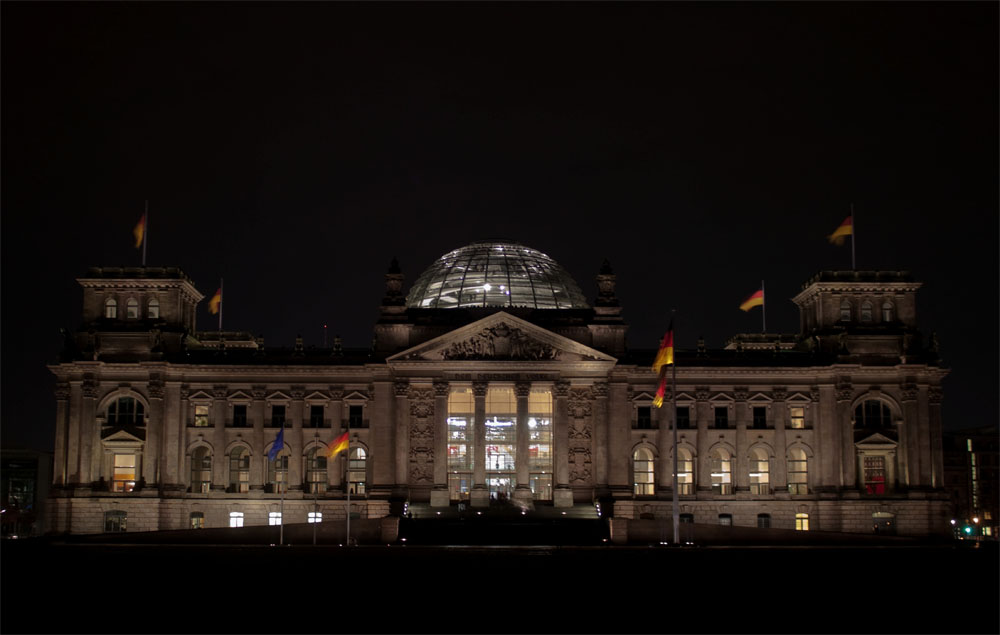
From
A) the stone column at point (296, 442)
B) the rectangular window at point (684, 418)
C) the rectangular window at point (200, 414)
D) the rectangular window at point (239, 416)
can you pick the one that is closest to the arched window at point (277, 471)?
the stone column at point (296, 442)

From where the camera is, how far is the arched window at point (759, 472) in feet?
343

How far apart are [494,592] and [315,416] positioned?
2438 inches

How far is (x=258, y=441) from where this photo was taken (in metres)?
104

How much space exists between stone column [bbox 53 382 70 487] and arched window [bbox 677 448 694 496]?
49834 millimetres

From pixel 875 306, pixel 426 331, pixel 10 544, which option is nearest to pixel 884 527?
pixel 875 306

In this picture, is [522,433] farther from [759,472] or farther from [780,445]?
[780,445]

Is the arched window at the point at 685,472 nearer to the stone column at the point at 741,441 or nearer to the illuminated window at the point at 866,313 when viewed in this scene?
the stone column at the point at 741,441

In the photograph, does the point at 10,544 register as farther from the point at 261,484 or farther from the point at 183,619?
the point at 183,619

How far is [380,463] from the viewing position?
101m

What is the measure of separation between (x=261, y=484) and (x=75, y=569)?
47.8m

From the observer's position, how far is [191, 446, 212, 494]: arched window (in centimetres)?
10462

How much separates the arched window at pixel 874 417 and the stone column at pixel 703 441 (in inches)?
480

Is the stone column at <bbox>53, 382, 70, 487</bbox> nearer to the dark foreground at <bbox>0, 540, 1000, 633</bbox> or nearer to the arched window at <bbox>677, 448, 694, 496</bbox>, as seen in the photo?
the dark foreground at <bbox>0, 540, 1000, 633</bbox>

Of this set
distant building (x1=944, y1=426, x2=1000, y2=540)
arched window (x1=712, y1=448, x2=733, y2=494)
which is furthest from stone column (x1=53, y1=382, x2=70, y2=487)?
distant building (x1=944, y1=426, x2=1000, y2=540)
